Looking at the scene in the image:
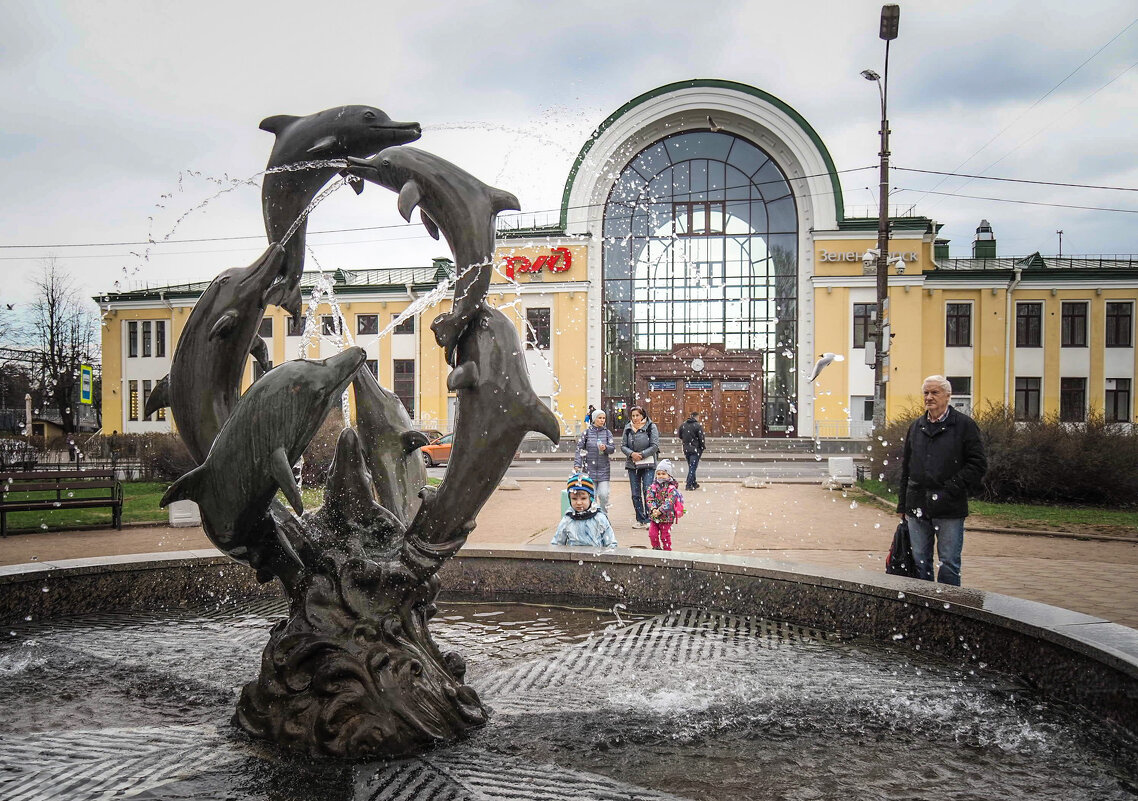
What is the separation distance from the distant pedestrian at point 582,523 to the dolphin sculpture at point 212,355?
3579mm

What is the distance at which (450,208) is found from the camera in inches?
140

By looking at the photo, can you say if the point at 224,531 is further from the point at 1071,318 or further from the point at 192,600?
the point at 1071,318

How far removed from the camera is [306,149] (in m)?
3.99

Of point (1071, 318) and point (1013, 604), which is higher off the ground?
point (1071, 318)

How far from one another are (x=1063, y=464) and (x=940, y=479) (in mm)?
11513

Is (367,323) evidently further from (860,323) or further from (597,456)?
(597,456)

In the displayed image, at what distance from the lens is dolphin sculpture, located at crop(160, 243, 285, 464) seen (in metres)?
3.84

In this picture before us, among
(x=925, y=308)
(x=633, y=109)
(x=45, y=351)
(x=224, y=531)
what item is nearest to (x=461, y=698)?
(x=224, y=531)

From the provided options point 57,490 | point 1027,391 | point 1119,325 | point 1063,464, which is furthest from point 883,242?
point 1119,325

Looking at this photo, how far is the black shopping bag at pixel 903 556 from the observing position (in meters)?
5.75

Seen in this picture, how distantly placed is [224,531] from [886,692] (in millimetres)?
3366

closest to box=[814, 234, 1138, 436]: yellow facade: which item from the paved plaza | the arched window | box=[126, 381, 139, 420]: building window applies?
the arched window

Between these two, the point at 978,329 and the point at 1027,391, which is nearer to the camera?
the point at 978,329

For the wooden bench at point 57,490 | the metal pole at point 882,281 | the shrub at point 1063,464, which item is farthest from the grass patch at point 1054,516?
the wooden bench at point 57,490
